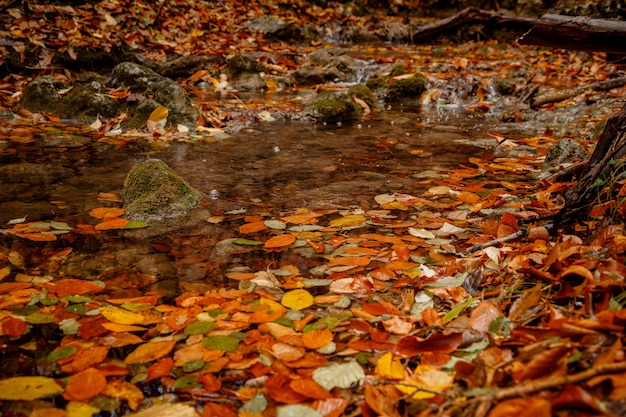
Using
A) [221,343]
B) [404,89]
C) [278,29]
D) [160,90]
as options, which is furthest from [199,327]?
[278,29]

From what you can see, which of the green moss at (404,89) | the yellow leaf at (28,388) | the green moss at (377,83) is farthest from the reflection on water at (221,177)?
the green moss at (377,83)

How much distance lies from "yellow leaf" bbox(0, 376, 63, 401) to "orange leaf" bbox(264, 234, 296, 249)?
1.23m

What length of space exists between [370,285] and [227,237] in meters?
0.95

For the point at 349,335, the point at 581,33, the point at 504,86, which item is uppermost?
the point at 581,33

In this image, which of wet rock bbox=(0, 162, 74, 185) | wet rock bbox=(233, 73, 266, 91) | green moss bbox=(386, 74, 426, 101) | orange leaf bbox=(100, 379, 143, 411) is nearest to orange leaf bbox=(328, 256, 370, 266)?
orange leaf bbox=(100, 379, 143, 411)

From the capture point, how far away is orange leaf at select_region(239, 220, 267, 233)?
265 centimetres

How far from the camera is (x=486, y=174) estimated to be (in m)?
3.72

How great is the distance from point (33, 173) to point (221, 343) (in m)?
2.80

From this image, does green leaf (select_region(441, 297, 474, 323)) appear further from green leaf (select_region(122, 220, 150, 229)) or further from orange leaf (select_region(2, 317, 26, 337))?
green leaf (select_region(122, 220, 150, 229))

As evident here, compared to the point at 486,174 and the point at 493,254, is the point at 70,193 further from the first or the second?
the point at 486,174

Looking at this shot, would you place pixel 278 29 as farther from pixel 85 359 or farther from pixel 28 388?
pixel 28 388

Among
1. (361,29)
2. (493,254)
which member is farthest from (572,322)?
(361,29)

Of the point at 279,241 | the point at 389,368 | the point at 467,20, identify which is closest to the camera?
the point at 389,368

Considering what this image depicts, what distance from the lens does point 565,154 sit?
3602mm
